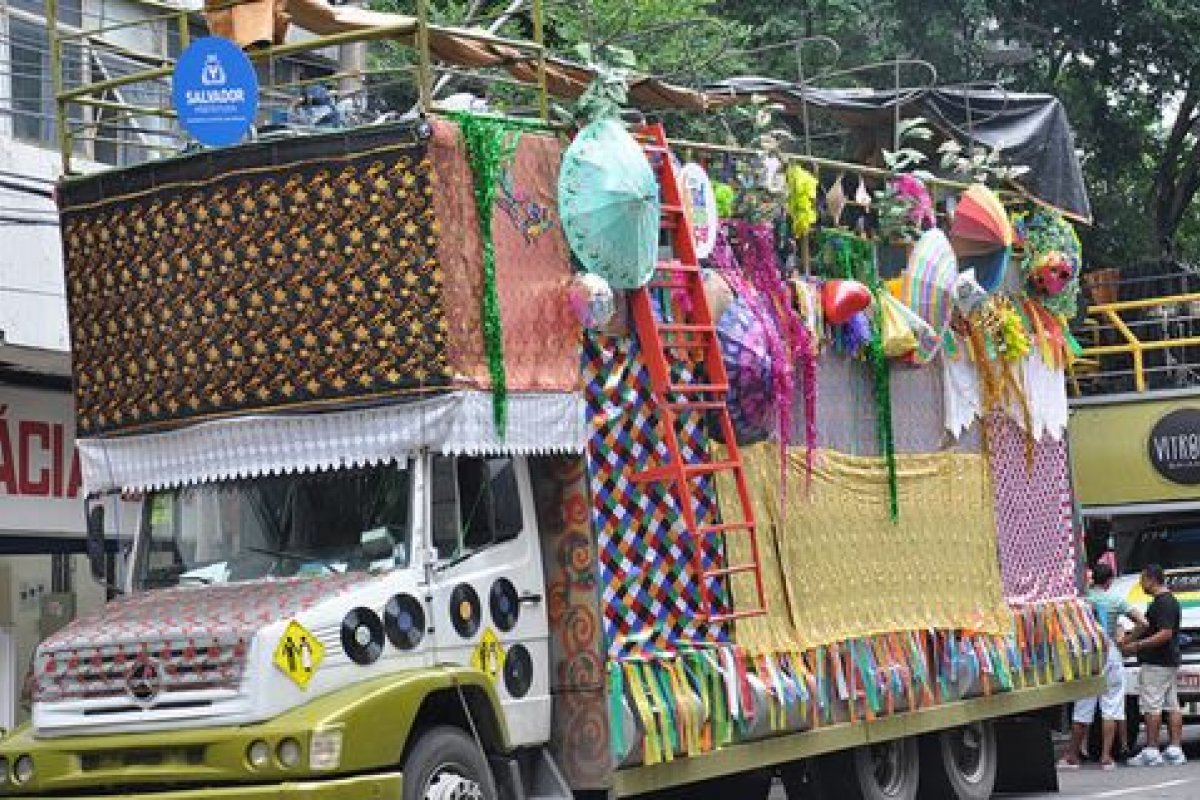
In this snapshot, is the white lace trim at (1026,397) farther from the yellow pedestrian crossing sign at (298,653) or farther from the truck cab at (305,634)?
the yellow pedestrian crossing sign at (298,653)

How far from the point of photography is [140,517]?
11930 millimetres

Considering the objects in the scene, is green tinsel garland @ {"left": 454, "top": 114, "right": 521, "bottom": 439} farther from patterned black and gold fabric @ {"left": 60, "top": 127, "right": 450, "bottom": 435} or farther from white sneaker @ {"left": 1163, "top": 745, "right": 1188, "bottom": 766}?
white sneaker @ {"left": 1163, "top": 745, "right": 1188, "bottom": 766}

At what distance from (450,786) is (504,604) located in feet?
3.65

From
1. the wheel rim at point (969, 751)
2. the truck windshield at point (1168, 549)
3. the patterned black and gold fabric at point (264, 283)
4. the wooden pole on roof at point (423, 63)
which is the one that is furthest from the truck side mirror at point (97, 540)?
the truck windshield at point (1168, 549)

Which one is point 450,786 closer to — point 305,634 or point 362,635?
point 362,635

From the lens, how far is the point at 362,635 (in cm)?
1052

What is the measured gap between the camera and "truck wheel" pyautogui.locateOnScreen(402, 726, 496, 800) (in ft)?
34.4

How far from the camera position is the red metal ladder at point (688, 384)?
12.3 meters

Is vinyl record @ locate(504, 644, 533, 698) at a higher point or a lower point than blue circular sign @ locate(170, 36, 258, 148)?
lower

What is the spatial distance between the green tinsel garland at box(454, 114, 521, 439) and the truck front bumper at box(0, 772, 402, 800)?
192cm

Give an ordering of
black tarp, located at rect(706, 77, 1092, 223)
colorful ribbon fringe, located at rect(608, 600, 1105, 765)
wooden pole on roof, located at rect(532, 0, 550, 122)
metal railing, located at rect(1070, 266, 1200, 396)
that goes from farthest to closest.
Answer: metal railing, located at rect(1070, 266, 1200, 396) < black tarp, located at rect(706, 77, 1092, 223) < colorful ribbon fringe, located at rect(608, 600, 1105, 765) < wooden pole on roof, located at rect(532, 0, 550, 122)

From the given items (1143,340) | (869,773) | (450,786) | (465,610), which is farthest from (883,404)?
(1143,340)

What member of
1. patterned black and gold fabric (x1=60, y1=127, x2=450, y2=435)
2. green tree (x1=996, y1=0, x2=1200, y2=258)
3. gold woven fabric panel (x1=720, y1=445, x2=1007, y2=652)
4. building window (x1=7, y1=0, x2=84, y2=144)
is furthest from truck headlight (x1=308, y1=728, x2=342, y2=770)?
green tree (x1=996, y1=0, x2=1200, y2=258)

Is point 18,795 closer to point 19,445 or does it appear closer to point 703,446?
point 703,446
